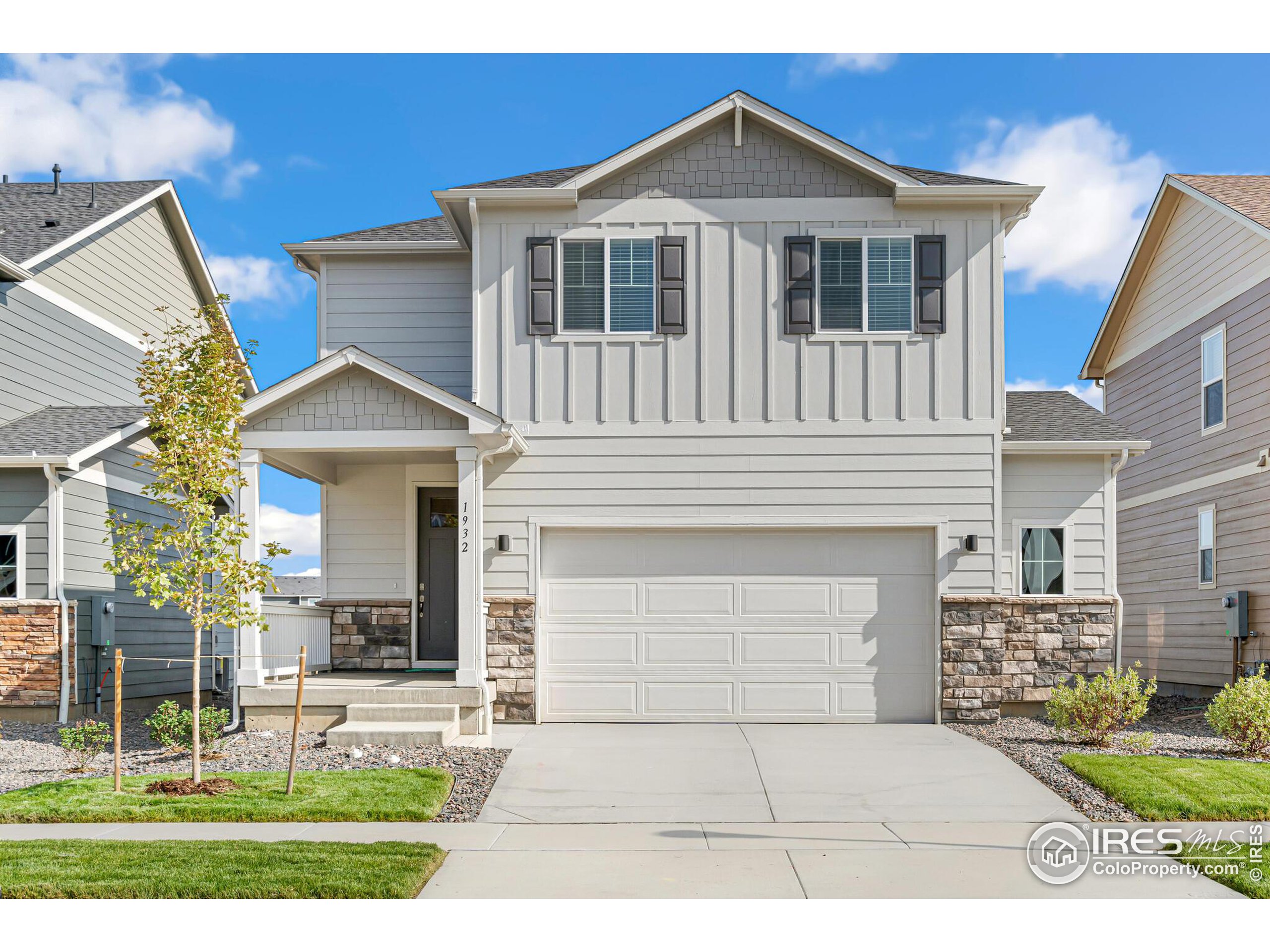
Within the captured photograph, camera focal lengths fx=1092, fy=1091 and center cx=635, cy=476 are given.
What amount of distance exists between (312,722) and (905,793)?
5.73m

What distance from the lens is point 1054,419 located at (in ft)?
43.0

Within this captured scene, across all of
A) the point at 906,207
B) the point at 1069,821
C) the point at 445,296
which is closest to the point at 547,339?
the point at 445,296

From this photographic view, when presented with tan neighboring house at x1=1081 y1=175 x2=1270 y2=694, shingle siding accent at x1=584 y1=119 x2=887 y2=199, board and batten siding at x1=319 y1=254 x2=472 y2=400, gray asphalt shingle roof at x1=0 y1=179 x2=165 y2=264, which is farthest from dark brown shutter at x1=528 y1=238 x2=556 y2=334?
tan neighboring house at x1=1081 y1=175 x2=1270 y2=694

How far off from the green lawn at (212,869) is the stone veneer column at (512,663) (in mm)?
4955

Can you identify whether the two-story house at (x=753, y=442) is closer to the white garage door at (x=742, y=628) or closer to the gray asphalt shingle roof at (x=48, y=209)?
the white garage door at (x=742, y=628)

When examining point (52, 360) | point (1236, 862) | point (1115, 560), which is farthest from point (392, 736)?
point (52, 360)

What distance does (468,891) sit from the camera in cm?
598

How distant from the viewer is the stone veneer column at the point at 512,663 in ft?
39.0

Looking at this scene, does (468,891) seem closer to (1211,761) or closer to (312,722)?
(312,722)

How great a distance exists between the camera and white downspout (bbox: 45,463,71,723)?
12.5 m

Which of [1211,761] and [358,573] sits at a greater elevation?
[358,573]

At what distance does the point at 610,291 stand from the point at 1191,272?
962 cm

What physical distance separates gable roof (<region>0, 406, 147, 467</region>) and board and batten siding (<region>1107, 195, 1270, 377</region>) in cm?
1398

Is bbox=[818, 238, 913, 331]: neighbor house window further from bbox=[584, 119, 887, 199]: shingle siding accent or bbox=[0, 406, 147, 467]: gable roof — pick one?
bbox=[0, 406, 147, 467]: gable roof
